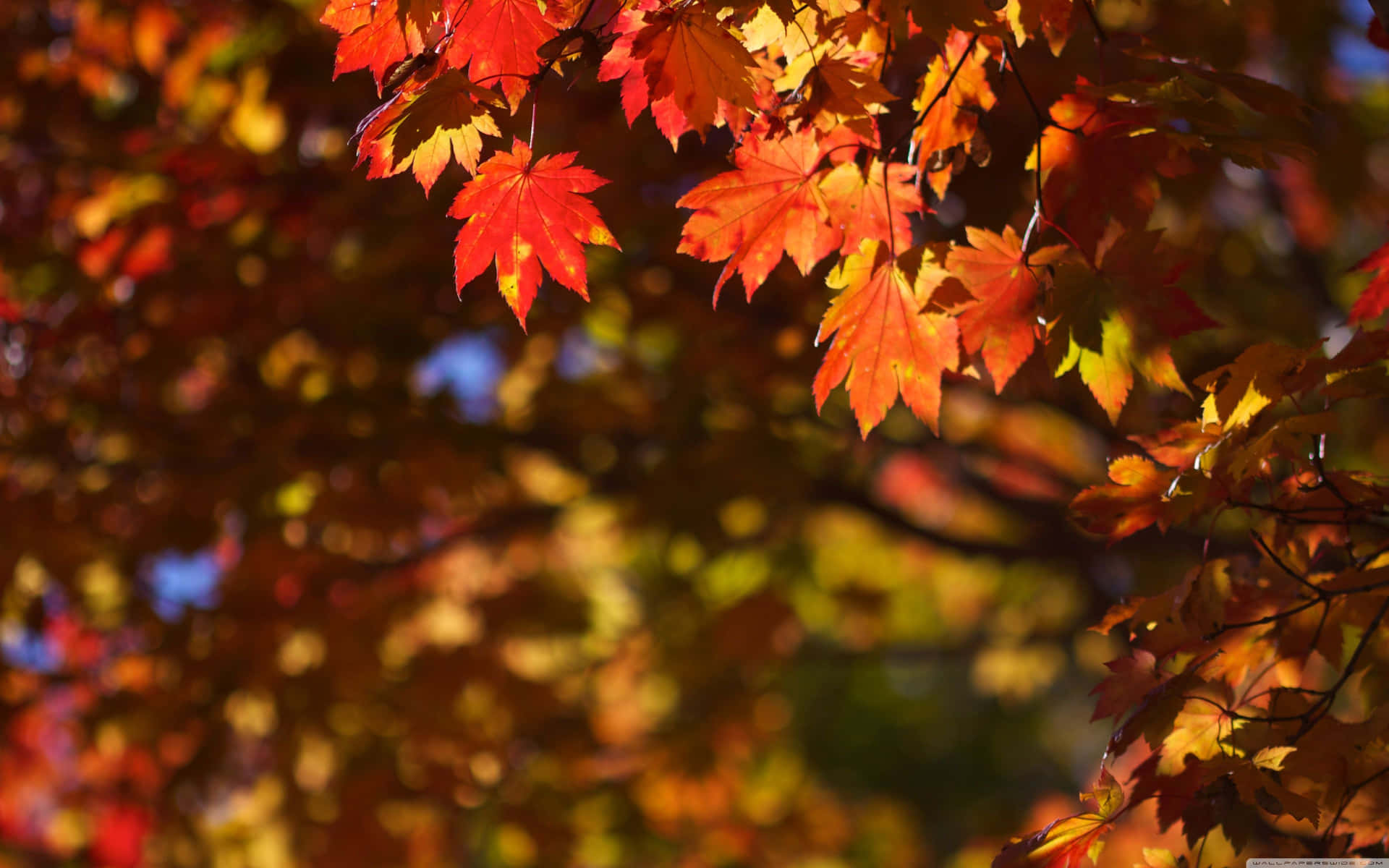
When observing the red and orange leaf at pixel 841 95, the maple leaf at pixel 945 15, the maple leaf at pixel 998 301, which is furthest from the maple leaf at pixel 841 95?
the maple leaf at pixel 998 301

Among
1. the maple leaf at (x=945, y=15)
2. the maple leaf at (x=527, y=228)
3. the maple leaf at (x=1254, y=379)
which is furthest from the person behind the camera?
the maple leaf at (x=527, y=228)

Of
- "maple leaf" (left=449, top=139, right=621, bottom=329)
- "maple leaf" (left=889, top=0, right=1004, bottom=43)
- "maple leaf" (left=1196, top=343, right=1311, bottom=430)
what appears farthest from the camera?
"maple leaf" (left=449, top=139, right=621, bottom=329)

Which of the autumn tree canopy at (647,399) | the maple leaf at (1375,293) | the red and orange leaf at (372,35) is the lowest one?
the autumn tree canopy at (647,399)

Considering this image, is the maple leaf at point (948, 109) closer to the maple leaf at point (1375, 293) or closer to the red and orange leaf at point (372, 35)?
the maple leaf at point (1375, 293)

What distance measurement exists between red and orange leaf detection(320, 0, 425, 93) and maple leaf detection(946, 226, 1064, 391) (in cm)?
82

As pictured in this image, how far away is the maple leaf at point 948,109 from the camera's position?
142 centimetres

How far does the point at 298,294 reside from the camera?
10.5 feet

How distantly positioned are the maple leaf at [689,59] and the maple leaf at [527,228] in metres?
0.17

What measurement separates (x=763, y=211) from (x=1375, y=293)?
0.90m

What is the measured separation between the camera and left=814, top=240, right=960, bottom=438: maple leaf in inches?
54.1

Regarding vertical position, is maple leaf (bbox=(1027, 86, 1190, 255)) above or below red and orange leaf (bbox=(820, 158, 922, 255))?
above

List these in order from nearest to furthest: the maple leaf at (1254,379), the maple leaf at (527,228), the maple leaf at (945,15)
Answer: the maple leaf at (945,15) → the maple leaf at (1254,379) → the maple leaf at (527,228)

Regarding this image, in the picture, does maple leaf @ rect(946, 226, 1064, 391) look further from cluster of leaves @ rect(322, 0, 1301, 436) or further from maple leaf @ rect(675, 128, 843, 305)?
maple leaf @ rect(675, 128, 843, 305)

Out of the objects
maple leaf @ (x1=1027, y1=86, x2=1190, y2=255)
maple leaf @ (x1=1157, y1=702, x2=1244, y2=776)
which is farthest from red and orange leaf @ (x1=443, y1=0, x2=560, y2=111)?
maple leaf @ (x1=1157, y1=702, x2=1244, y2=776)
